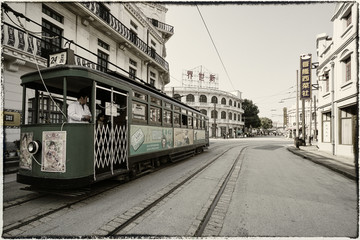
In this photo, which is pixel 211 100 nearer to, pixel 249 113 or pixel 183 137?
pixel 249 113

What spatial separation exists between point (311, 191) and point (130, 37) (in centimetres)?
1680

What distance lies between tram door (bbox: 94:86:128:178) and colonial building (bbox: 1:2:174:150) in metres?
1.03

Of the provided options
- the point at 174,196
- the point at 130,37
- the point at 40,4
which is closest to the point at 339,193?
the point at 174,196

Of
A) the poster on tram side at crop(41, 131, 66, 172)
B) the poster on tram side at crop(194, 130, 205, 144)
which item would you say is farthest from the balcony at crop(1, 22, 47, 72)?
the poster on tram side at crop(194, 130, 205, 144)

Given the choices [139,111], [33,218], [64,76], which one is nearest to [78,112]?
[64,76]

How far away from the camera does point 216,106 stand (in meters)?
51.4

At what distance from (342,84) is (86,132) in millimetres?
14301

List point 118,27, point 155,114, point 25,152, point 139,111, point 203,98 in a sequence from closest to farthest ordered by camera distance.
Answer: point 25,152 → point 139,111 → point 155,114 → point 118,27 → point 203,98

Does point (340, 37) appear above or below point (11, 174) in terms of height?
above

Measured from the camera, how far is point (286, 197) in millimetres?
4719

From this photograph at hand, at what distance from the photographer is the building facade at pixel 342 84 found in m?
10.5

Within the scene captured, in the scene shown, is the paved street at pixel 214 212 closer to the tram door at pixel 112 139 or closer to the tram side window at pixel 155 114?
the tram door at pixel 112 139

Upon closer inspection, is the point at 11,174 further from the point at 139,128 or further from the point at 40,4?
the point at 40,4

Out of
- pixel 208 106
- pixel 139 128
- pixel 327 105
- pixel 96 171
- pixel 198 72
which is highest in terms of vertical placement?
pixel 198 72
